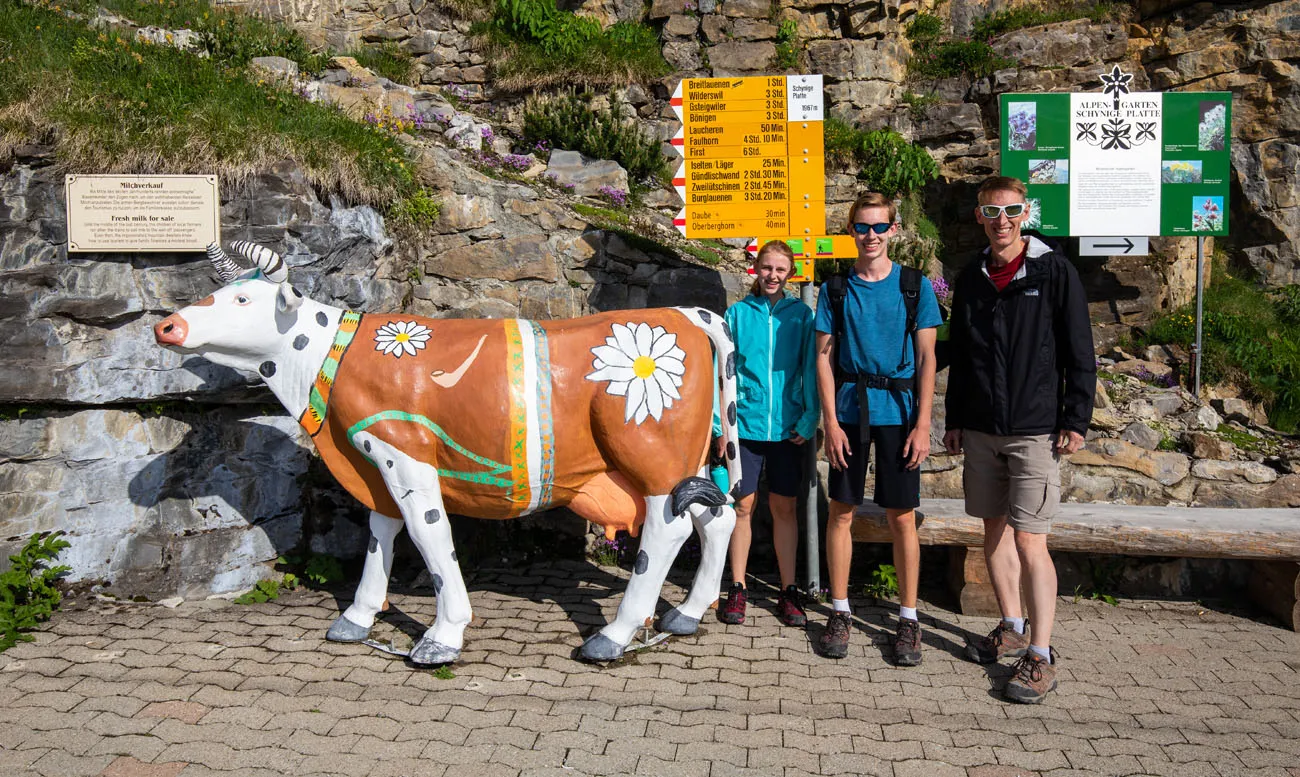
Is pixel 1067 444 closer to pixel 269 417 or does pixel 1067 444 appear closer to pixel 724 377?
pixel 724 377

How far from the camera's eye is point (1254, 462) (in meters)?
6.27

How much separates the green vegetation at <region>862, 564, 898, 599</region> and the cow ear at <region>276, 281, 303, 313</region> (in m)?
3.46

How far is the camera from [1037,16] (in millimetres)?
10523

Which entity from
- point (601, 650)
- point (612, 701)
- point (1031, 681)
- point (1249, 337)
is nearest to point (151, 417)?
point (601, 650)

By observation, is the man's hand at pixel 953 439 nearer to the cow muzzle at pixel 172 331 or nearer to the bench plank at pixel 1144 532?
the bench plank at pixel 1144 532

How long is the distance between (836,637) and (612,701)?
46.8 inches

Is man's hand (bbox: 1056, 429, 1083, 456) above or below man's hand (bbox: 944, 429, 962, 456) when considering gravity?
above

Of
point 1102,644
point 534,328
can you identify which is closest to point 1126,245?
point 1102,644

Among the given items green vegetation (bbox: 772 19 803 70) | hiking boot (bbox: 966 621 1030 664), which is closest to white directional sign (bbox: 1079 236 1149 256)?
green vegetation (bbox: 772 19 803 70)

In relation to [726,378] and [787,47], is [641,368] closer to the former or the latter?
[726,378]

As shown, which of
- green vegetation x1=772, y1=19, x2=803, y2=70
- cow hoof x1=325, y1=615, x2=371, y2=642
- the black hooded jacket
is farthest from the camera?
green vegetation x1=772, y1=19, x2=803, y2=70

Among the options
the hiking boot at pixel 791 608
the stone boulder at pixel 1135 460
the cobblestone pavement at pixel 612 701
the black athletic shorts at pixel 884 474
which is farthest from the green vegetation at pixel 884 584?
the stone boulder at pixel 1135 460

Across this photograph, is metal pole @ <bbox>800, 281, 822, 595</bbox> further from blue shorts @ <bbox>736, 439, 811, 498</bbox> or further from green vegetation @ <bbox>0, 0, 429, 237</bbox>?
green vegetation @ <bbox>0, 0, 429, 237</bbox>

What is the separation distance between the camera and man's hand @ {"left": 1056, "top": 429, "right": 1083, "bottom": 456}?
149 inches
